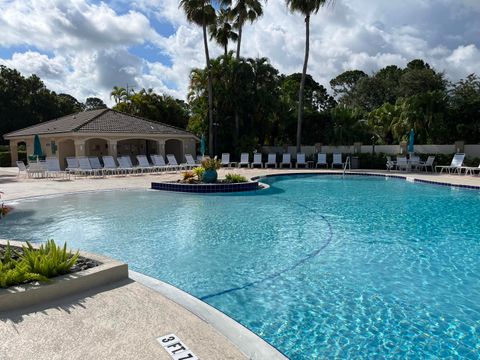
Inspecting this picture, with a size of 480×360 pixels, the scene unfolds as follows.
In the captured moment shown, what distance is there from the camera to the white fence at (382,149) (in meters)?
21.1

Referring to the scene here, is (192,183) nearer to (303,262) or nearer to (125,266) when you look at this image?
(303,262)

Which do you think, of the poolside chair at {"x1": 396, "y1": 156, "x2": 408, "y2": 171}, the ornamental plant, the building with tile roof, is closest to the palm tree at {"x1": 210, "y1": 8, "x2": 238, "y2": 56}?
the building with tile roof

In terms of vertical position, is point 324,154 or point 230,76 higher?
point 230,76

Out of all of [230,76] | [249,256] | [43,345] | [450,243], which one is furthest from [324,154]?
[43,345]

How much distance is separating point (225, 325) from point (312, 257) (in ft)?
10.7

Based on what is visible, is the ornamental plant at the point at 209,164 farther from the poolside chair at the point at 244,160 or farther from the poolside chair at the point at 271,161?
the poolside chair at the point at 271,161

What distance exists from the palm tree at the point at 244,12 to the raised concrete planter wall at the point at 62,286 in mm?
26966

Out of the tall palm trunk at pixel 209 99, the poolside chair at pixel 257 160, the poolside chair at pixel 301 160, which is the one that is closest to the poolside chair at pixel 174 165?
the poolside chair at pixel 257 160

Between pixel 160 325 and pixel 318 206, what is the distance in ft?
28.5

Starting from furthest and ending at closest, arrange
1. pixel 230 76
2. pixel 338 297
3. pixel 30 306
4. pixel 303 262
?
pixel 230 76
pixel 303 262
pixel 338 297
pixel 30 306

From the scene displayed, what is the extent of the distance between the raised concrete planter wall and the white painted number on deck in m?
1.46

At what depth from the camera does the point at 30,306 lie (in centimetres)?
374

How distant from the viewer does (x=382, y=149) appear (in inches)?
971

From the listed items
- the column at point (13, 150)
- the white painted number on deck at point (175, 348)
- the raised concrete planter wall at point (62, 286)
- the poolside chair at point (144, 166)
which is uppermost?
the column at point (13, 150)
